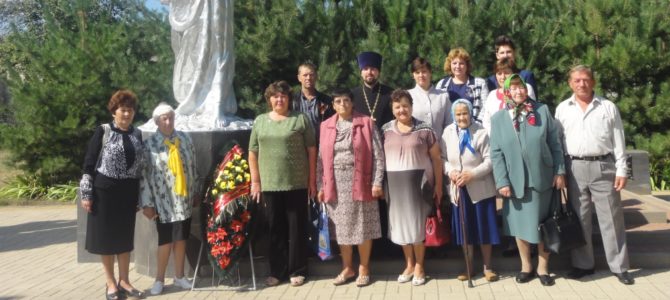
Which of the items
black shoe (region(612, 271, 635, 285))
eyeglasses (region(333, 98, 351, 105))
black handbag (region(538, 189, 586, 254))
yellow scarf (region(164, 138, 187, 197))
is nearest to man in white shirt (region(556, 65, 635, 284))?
black shoe (region(612, 271, 635, 285))

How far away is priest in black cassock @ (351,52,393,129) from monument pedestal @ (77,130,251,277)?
1.08 meters

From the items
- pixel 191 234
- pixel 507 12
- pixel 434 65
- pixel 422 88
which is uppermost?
pixel 507 12

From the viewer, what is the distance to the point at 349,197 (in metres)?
4.86

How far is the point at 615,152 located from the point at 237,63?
19.5ft

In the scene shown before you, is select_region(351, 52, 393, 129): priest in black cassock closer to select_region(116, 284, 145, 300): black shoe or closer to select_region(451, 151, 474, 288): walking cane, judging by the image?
select_region(451, 151, 474, 288): walking cane

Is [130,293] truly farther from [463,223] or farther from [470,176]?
[470,176]

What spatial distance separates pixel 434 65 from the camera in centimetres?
914

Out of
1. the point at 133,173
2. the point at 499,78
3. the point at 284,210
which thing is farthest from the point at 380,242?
the point at 133,173

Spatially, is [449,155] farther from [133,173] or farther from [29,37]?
[29,37]

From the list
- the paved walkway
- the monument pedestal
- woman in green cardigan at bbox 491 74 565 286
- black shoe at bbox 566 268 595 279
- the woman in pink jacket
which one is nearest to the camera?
the paved walkway

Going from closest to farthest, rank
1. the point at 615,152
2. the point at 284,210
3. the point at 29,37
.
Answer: the point at 615,152 → the point at 284,210 → the point at 29,37

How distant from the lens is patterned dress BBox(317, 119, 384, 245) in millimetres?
4840

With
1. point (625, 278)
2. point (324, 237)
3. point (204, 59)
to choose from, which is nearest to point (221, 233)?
point (324, 237)

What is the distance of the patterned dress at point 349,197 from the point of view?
4.84 m
